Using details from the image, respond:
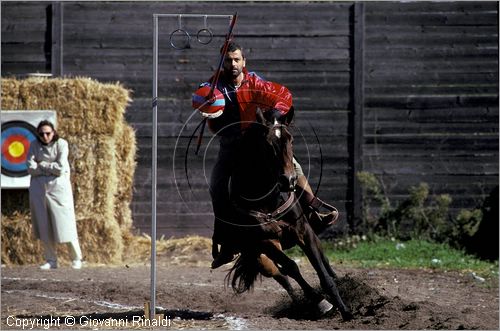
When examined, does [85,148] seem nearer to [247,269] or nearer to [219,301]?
[219,301]

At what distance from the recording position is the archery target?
14.6 metres

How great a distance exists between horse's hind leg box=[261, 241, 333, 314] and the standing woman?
5.39 metres

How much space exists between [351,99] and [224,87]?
6.87 metres

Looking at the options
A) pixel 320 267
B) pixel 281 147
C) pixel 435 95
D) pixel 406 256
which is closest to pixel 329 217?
pixel 320 267

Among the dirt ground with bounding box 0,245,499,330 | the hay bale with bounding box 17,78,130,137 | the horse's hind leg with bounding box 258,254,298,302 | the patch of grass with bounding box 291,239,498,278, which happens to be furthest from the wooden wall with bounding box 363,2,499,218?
the horse's hind leg with bounding box 258,254,298,302

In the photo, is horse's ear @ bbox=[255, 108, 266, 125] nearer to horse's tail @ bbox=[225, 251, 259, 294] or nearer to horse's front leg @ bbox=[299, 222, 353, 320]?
horse's front leg @ bbox=[299, 222, 353, 320]

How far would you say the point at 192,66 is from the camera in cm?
1575

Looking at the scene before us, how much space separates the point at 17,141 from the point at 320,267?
23.4ft

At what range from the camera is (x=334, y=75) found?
15883mm

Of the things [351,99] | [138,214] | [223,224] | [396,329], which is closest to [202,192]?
[138,214]

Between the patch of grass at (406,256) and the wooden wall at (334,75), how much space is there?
84 cm

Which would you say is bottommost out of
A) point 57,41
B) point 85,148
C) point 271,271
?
point 271,271

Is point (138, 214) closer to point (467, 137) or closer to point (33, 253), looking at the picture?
point (33, 253)

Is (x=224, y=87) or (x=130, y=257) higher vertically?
(x=224, y=87)
